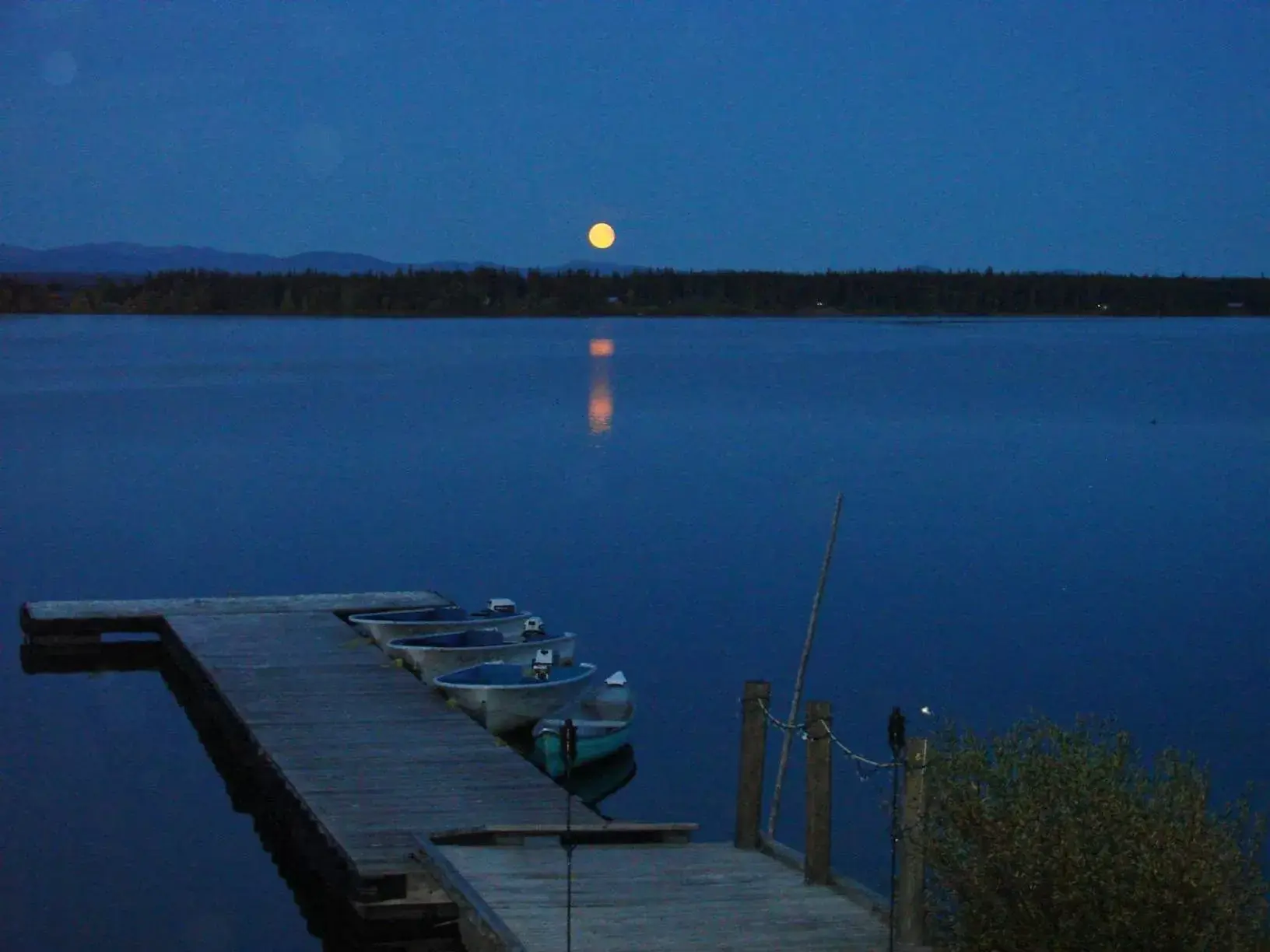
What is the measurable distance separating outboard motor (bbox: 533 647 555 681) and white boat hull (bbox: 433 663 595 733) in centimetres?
23

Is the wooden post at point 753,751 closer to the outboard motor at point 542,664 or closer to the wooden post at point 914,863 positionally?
the wooden post at point 914,863

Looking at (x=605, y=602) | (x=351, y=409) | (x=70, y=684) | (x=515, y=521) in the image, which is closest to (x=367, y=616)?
(x=70, y=684)

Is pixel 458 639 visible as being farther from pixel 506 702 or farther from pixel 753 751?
pixel 753 751

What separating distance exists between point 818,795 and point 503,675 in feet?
22.8

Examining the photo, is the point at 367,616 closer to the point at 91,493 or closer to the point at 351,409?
the point at 91,493

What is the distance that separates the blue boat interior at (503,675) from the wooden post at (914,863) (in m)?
7.51

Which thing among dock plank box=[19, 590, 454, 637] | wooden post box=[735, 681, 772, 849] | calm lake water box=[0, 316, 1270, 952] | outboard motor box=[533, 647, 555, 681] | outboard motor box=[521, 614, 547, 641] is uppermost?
wooden post box=[735, 681, 772, 849]

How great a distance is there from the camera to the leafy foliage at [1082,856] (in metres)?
7.06

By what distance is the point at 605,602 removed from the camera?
2422 cm

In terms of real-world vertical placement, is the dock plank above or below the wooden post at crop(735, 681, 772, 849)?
below

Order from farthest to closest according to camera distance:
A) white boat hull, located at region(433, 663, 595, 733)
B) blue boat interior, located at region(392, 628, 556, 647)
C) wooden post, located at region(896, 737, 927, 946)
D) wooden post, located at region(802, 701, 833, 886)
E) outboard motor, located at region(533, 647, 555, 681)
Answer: blue boat interior, located at region(392, 628, 556, 647) → outboard motor, located at region(533, 647, 555, 681) → white boat hull, located at region(433, 663, 595, 733) → wooden post, located at region(802, 701, 833, 886) → wooden post, located at region(896, 737, 927, 946)

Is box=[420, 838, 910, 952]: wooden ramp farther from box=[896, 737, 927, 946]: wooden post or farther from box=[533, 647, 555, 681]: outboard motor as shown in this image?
box=[533, 647, 555, 681]: outboard motor

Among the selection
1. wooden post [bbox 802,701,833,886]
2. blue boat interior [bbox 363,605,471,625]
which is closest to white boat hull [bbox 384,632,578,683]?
blue boat interior [bbox 363,605,471,625]

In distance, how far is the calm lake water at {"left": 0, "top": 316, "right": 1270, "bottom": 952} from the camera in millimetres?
14547
